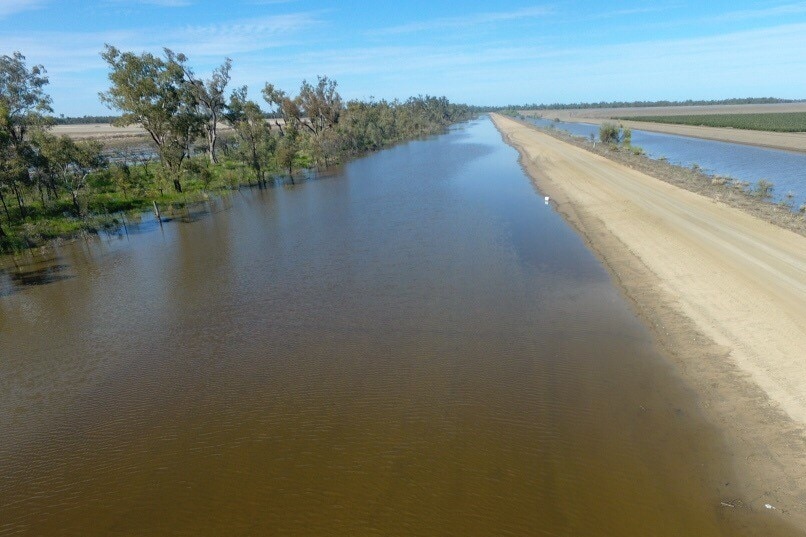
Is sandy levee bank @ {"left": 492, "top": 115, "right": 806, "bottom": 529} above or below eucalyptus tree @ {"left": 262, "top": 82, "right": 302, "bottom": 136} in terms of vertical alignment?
below

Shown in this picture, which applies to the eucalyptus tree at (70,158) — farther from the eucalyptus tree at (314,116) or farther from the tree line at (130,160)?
the eucalyptus tree at (314,116)

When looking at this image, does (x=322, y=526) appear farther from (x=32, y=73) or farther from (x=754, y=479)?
(x=32, y=73)

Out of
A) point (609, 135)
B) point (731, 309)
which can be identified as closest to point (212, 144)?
point (731, 309)

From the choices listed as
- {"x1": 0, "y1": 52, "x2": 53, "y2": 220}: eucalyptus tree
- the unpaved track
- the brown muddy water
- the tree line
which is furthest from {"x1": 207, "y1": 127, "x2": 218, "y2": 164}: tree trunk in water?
the unpaved track

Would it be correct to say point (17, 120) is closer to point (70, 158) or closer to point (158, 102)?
point (70, 158)

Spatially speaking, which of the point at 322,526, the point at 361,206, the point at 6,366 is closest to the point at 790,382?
the point at 322,526

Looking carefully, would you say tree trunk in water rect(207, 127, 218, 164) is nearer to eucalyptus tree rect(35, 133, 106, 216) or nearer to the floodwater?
eucalyptus tree rect(35, 133, 106, 216)
